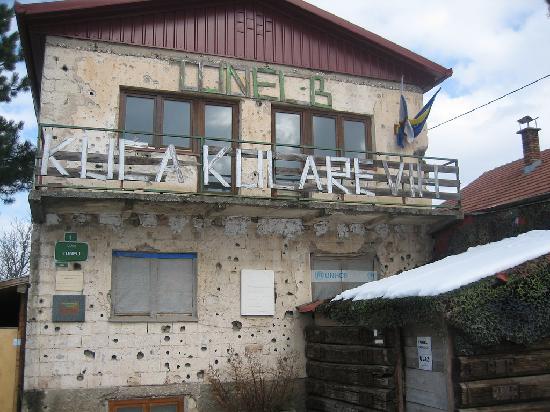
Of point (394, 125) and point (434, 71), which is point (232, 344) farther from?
point (434, 71)

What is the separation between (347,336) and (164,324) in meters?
3.32

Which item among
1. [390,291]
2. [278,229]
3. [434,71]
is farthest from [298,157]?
A: [434,71]

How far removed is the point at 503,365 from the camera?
312 inches

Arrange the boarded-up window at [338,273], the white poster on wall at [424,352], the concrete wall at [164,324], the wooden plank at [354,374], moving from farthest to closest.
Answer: the boarded-up window at [338,273] → the concrete wall at [164,324] → the wooden plank at [354,374] → the white poster on wall at [424,352]

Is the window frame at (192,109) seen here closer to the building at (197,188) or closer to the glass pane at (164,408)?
the building at (197,188)

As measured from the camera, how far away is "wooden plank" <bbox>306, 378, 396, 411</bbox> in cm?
902

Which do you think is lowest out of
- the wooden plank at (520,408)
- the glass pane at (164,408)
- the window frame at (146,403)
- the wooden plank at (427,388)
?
the glass pane at (164,408)

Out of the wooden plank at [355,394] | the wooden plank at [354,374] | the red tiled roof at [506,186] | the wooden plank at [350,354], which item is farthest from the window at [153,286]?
the red tiled roof at [506,186]

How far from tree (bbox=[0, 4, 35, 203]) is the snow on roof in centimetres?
966

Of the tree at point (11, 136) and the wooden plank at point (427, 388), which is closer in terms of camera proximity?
the wooden plank at point (427, 388)

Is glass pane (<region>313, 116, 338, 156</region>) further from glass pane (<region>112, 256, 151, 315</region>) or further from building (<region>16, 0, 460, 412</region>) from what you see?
glass pane (<region>112, 256, 151, 315</region>)

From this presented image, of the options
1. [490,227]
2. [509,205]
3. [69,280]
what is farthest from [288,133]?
[69,280]

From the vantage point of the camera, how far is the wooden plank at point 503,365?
7.77 meters

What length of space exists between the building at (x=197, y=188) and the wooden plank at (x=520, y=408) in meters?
4.49
